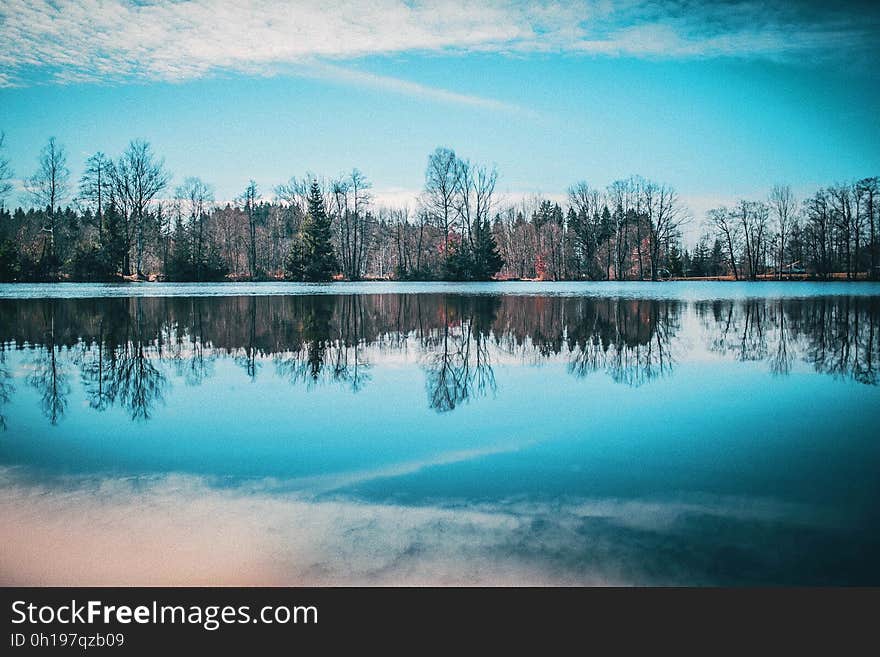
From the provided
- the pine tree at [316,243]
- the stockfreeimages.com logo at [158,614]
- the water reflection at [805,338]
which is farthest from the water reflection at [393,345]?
the pine tree at [316,243]

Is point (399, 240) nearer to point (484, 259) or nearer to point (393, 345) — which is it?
point (484, 259)

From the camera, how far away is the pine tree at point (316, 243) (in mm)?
62531

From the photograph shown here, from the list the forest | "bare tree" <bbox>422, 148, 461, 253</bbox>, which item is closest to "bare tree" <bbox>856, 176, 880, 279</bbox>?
the forest

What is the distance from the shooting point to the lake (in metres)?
3.63

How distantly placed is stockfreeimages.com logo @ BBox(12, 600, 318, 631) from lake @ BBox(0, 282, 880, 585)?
146mm

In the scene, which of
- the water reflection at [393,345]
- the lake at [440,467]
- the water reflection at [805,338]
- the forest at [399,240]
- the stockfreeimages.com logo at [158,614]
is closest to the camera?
the stockfreeimages.com logo at [158,614]

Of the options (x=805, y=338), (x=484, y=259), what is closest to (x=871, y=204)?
(x=484, y=259)

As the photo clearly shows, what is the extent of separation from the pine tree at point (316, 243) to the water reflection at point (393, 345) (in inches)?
1620

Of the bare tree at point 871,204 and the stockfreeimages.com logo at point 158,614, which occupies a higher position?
the bare tree at point 871,204

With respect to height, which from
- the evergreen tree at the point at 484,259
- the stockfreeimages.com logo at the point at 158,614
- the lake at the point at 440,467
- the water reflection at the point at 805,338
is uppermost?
the evergreen tree at the point at 484,259

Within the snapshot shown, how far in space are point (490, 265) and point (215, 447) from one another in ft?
195

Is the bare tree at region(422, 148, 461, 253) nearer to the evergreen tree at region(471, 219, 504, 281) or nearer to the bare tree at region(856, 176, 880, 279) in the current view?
the evergreen tree at region(471, 219, 504, 281)

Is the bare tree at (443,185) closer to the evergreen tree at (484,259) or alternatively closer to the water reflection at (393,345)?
the evergreen tree at (484,259)

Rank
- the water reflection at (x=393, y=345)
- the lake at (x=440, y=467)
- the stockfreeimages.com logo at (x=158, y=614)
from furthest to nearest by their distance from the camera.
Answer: the water reflection at (x=393, y=345) < the lake at (x=440, y=467) < the stockfreeimages.com logo at (x=158, y=614)
